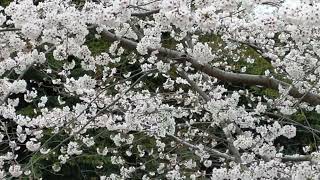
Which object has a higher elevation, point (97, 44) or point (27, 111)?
point (97, 44)

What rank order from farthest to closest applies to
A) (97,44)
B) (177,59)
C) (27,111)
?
(97,44), (27,111), (177,59)

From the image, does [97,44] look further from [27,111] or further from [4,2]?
[4,2]

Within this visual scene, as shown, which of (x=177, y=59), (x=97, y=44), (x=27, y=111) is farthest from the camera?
(x=97, y=44)

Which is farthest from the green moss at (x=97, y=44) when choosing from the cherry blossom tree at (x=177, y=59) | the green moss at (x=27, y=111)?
the cherry blossom tree at (x=177, y=59)

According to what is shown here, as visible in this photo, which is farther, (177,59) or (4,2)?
(4,2)

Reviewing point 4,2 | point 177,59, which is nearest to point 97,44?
point 4,2

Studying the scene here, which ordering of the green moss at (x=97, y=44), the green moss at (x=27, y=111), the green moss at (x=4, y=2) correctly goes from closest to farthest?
the green moss at (x=27, y=111), the green moss at (x=97, y=44), the green moss at (x=4, y=2)

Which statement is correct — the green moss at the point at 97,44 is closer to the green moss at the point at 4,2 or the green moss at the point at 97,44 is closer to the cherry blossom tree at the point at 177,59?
the green moss at the point at 4,2

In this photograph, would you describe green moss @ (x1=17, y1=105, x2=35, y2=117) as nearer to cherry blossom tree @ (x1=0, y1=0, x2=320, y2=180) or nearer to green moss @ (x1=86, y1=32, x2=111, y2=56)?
green moss @ (x1=86, y1=32, x2=111, y2=56)

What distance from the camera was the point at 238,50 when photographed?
6.48 meters

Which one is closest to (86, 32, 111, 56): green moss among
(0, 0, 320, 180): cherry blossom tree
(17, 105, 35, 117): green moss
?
(17, 105, 35, 117): green moss

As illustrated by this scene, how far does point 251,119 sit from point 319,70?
0.89 metres

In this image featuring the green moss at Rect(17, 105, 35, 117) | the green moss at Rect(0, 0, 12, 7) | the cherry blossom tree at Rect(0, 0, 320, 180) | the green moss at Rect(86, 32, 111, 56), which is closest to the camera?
the cherry blossom tree at Rect(0, 0, 320, 180)

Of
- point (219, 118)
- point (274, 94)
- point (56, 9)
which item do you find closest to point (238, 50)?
point (274, 94)
